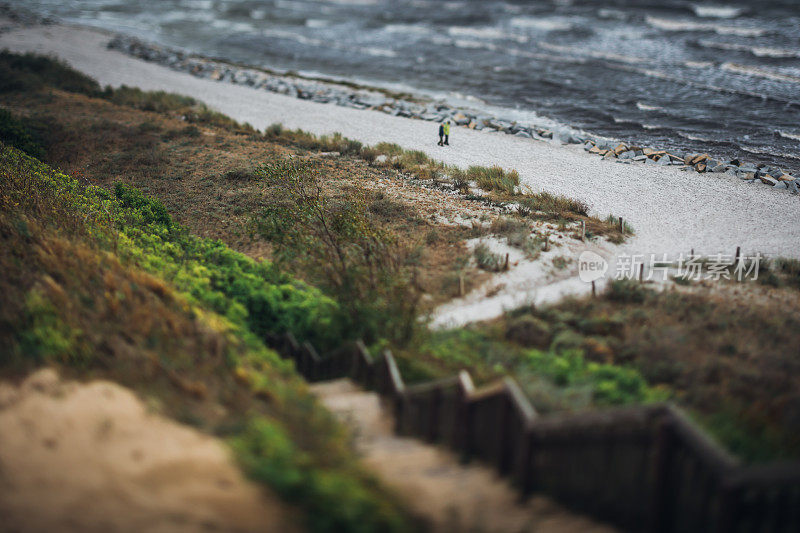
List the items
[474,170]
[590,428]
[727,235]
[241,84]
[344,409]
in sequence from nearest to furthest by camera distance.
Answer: [590,428] → [344,409] → [727,235] → [474,170] → [241,84]

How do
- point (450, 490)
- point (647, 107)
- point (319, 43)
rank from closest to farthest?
Answer: point (450, 490)
point (647, 107)
point (319, 43)

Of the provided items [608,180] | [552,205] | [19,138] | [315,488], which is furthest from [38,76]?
[315,488]

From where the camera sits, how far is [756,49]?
45219 millimetres

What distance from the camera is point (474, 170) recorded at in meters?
23.0

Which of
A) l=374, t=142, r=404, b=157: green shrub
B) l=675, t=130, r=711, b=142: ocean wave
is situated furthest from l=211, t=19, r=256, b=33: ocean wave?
l=675, t=130, r=711, b=142: ocean wave

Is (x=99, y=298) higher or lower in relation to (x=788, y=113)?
lower

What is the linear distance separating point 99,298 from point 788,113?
124 ft

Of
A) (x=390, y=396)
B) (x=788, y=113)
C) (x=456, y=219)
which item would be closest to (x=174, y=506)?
(x=390, y=396)

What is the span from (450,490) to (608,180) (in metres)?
19.7

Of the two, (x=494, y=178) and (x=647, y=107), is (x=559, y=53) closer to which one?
(x=647, y=107)

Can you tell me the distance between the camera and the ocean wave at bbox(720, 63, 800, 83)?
38463mm

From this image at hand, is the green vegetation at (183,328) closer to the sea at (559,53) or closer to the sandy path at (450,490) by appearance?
the sandy path at (450,490)

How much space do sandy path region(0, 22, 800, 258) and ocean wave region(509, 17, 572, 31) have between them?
1358 inches

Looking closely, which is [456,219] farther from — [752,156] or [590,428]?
[752,156]
